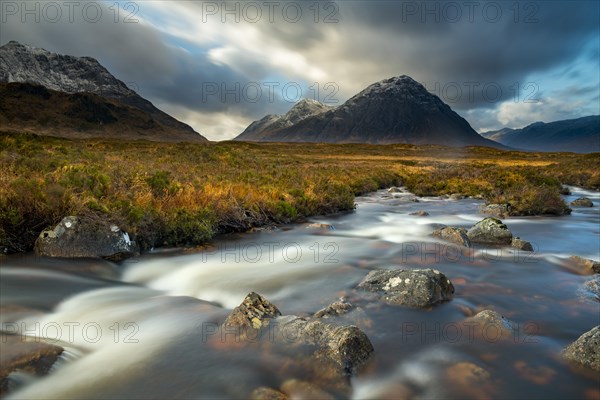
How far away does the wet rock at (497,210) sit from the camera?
59.2ft

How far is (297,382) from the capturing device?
4.49 meters

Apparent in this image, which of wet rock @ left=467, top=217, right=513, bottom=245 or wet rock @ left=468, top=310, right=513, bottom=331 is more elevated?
wet rock @ left=467, top=217, right=513, bottom=245

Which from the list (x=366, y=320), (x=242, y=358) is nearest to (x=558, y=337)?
(x=366, y=320)

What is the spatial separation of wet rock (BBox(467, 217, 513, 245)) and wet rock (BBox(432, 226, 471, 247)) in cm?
29

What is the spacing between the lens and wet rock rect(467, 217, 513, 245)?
11648 millimetres

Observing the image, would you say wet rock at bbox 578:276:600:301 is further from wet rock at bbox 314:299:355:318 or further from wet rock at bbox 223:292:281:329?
wet rock at bbox 223:292:281:329

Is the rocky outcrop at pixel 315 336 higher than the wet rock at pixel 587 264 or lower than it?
higher

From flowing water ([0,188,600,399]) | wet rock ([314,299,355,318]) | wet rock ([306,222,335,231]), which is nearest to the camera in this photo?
flowing water ([0,188,600,399])

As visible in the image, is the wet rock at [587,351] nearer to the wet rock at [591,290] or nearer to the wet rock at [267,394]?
the wet rock at [591,290]

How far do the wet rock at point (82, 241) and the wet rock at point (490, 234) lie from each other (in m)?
9.80

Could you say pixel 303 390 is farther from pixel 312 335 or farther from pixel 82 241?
pixel 82 241

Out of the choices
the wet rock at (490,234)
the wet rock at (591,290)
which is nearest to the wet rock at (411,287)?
the wet rock at (591,290)

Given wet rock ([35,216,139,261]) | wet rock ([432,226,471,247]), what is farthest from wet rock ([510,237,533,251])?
wet rock ([35,216,139,261])

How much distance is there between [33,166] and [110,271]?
7.07 m
